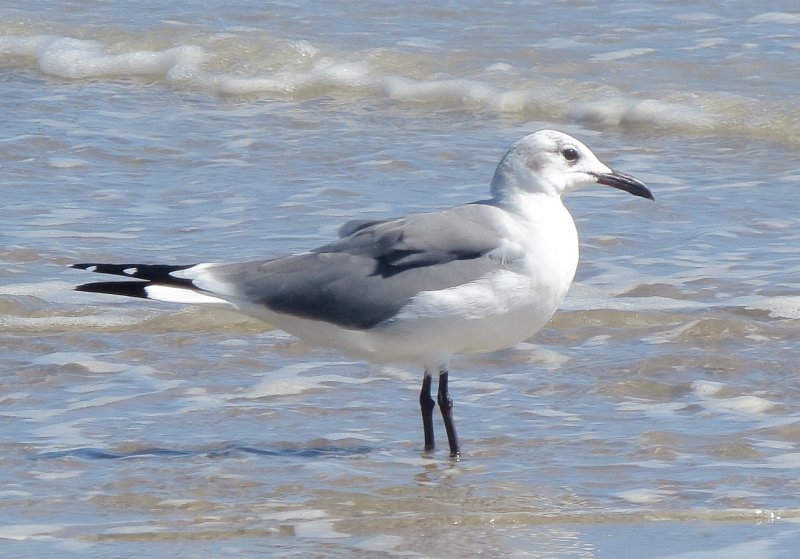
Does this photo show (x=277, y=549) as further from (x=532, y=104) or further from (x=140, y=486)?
(x=532, y=104)

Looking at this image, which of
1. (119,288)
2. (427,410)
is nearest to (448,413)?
(427,410)

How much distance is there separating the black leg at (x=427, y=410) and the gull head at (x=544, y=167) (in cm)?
64

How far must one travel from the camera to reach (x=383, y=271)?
4.81 m

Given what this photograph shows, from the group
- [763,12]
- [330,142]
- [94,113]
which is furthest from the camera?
[763,12]

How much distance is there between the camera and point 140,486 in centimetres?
439

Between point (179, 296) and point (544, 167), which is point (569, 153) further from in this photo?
point (179, 296)

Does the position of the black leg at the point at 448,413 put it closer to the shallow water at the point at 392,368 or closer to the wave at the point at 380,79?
the shallow water at the point at 392,368

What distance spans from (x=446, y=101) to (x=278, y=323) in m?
5.30

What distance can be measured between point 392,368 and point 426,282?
36.8 inches

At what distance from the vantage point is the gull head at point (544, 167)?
196 inches

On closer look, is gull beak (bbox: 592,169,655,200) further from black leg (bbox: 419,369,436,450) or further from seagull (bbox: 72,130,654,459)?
black leg (bbox: 419,369,436,450)

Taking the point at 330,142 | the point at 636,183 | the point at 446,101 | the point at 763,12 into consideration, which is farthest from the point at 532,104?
the point at 636,183

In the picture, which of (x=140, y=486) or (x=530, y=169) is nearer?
(x=140, y=486)

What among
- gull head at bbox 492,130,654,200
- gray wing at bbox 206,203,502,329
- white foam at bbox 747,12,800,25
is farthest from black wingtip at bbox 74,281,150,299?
white foam at bbox 747,12,800,25
